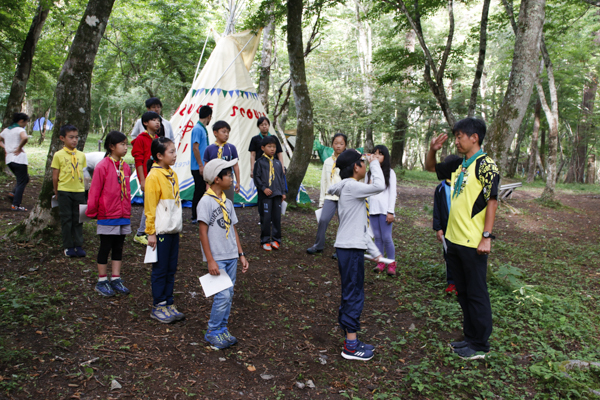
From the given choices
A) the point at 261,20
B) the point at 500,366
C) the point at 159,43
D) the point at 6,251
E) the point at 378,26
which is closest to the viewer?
the point at 500,366

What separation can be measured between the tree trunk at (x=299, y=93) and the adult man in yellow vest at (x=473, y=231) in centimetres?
535

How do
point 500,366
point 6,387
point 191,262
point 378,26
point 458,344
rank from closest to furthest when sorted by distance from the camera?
point 6,387 → point 500,366 → point 458,344 → point 191,262 → point 378,26

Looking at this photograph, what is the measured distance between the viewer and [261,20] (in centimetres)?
929

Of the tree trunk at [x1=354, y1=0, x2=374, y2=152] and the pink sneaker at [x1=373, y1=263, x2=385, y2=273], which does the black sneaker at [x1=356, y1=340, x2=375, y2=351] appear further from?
the tree trunk at [x1=354, y1=0, x2=374, y2=152]

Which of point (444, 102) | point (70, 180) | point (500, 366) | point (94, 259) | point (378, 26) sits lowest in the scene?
point (500, 366)

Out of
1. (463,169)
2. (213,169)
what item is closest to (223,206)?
(213,169)

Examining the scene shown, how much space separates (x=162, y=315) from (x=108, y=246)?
0.98 meters

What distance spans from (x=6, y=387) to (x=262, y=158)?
416cm

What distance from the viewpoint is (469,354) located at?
134 inches

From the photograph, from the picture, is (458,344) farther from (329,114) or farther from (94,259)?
(329,114)

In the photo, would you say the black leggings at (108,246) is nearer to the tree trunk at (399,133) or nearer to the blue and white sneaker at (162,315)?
the blue and white sneaker at (162,315)

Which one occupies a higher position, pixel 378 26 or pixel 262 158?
pixel 378 26

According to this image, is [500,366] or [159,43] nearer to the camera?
[500,366]

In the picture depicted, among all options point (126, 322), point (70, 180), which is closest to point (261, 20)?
point (70, 180)
